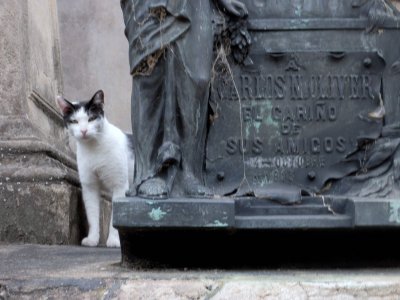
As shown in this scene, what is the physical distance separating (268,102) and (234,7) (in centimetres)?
37

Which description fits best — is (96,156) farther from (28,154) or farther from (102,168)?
(28,154)

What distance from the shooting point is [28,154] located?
5.20 meters

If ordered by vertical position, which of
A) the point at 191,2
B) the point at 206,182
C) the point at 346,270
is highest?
the point at 191,2

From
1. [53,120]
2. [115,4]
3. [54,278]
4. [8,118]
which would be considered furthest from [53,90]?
[115,4]

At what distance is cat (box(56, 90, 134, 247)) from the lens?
16.4 feet

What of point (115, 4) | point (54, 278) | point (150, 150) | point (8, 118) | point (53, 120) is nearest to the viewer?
point (54, 278)

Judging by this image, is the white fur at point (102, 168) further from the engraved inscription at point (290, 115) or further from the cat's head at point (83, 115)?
the engraved inscription at point (290, 115)

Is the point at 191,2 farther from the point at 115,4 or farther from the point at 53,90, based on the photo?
the point at 115,4

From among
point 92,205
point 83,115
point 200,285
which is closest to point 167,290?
point 200,285

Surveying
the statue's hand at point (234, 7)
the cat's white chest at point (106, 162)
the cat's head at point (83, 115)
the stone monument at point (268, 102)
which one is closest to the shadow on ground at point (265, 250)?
the stone monument at point (268, 102)

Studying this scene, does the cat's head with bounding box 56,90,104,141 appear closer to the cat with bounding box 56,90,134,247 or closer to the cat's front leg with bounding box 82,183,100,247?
the cat with bounding box 56,90,134,247

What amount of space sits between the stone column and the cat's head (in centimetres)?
30

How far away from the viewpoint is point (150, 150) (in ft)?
11.8

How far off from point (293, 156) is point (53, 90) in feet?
8.42
